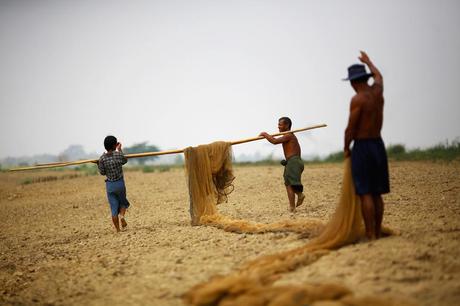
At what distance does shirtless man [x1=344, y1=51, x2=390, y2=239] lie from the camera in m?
5.34

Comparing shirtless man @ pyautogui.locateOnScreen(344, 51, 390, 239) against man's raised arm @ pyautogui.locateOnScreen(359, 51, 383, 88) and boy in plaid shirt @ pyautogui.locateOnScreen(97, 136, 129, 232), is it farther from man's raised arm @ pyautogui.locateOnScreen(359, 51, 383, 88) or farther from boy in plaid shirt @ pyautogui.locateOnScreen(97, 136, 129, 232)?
boy in plaid shirt @ pyautogui.locateOnScreen(97, 136, 129, 232)

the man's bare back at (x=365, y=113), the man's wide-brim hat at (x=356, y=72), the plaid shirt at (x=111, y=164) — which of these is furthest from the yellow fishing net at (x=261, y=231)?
the plaid shirt at (x=111, y=164)

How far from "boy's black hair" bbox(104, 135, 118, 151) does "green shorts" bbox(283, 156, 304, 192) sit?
330 centimetres

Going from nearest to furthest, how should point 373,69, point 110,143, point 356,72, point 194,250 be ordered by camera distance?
point 356,72 → point 373,69 → point 194,250 → point 110,143

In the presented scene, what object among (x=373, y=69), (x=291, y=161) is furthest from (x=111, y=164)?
(x=373, y=69)

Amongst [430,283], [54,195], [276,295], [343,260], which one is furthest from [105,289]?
[54,195]

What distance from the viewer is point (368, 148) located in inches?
212

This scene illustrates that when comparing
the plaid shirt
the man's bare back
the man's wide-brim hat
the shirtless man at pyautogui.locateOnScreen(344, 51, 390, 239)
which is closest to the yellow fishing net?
the shirtless man at pyautogui.locateOnScreen(344, 51, 390, 239)

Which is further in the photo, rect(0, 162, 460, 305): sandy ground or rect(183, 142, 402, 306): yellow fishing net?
rect(0, 162, 460, 305): sandy ground

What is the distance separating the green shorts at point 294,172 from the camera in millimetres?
8508

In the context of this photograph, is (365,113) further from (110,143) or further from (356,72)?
(110,143)

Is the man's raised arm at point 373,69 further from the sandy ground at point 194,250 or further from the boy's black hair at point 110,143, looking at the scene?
the boy's black hair at point 110,143

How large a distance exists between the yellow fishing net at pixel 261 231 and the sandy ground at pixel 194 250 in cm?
22

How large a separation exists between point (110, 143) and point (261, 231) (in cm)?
330
